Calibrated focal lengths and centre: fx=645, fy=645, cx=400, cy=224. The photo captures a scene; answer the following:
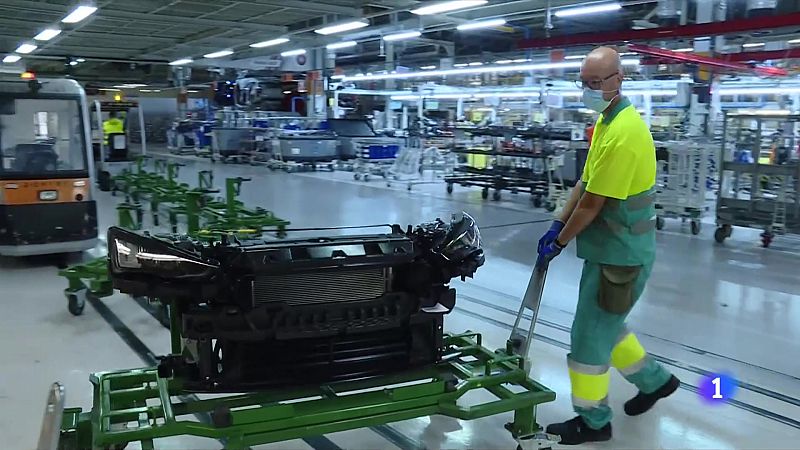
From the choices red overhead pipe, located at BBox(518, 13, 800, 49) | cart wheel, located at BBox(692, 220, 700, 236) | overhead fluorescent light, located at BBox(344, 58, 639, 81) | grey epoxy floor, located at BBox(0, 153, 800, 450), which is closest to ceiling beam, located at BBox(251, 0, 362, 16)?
overhead fluorescent light, located at BBox(344, 58, 639, 81)

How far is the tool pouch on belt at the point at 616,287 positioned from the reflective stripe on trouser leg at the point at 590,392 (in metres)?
0.31

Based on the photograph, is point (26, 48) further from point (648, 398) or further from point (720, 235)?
point (648, 398)

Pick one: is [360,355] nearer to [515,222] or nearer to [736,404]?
[736,404]

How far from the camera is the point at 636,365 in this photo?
133 inches

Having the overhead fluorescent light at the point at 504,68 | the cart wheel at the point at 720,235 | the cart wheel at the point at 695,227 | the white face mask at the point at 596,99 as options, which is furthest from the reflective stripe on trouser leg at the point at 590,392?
the overhead fluorescent light at the point at 504,68

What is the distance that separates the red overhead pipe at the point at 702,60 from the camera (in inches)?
458

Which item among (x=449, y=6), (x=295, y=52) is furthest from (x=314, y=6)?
(x=295, y=52)

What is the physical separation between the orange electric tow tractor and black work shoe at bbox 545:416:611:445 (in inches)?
222

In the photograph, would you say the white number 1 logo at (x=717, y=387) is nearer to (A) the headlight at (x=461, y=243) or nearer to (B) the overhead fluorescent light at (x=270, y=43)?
(A) the headlight at (x=461, y=243)

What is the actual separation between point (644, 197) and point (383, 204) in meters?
8.92

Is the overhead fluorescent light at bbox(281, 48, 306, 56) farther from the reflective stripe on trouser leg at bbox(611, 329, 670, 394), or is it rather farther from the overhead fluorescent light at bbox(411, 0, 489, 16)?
the reflective stripe on trouser leg at bbox(611, 329, 670, 394)

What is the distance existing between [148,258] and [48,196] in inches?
192

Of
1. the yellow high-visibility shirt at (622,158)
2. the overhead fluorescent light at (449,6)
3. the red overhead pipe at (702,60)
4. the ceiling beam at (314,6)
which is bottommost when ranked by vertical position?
the yellow high-visibility shirt at (622,158)

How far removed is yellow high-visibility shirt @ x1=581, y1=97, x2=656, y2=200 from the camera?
2896 mm
